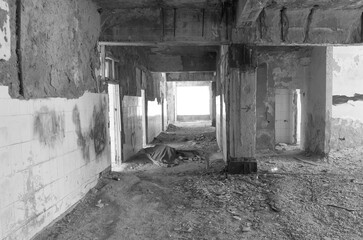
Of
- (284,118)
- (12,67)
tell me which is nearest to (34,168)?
(12,67)

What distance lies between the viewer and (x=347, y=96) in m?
7.84

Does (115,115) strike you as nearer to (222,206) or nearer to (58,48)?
(58,48)

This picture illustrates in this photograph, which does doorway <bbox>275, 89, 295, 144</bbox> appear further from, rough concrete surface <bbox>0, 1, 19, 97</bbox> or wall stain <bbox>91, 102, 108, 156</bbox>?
rough concrete surface <bbox>0, 1, 19, 97</bbox>

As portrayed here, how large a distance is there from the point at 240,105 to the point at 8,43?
4.00 metres

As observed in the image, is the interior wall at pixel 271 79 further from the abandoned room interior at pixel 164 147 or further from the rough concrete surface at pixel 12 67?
the rough concrete surface at pixel 12 67

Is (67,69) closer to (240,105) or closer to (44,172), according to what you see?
(44,172)

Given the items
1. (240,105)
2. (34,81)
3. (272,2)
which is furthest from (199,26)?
(34,81)

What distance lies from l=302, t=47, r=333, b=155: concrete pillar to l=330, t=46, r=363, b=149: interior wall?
1.79 ft

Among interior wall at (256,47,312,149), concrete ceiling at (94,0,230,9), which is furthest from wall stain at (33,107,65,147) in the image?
interior wall at (256,47,312,149)

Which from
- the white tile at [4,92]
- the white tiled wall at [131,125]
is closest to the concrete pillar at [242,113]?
the white tiled wall at [131,125]

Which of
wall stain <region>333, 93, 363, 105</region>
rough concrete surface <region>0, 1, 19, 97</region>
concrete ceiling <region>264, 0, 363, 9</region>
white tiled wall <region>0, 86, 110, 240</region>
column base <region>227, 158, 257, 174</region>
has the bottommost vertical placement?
column base <region>227, 158, 257, 174</region>

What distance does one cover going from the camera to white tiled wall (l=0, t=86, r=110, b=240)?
2.81 metres

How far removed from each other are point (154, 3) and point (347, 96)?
231 inches

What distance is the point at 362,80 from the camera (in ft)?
25.8
